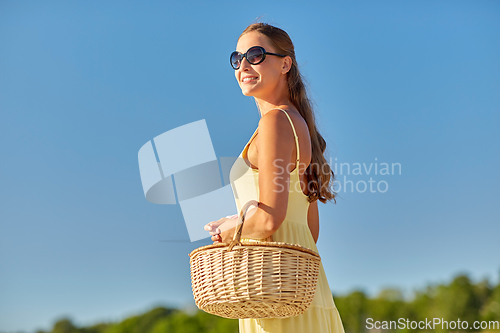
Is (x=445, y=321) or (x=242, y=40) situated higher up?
(x=242, y=40)

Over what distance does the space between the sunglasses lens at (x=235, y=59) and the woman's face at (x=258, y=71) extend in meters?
0.02

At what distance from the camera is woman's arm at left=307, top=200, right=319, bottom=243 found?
8.58 ft

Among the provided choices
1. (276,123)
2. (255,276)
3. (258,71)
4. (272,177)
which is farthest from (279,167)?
(258,71)

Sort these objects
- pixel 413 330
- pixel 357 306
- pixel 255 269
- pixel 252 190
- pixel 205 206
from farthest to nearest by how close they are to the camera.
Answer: pixel 413 330
pixel 357 306
pixel 205 206
pixel 252 190
pixel 255 269

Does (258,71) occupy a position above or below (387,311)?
above

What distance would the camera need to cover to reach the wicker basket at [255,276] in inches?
71.3

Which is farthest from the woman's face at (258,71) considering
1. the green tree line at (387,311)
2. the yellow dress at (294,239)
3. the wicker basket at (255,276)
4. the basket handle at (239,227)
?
the green tree line at (387,311)

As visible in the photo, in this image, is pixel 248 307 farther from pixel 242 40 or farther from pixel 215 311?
pixel 242 40

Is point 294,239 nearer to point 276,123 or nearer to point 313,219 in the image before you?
point 313,219

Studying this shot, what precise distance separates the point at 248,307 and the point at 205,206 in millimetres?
885

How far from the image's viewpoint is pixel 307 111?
255 centimetres

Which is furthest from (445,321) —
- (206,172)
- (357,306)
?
(206,172)

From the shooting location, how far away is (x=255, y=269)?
5.94 ft

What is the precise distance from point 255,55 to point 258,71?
8cm
